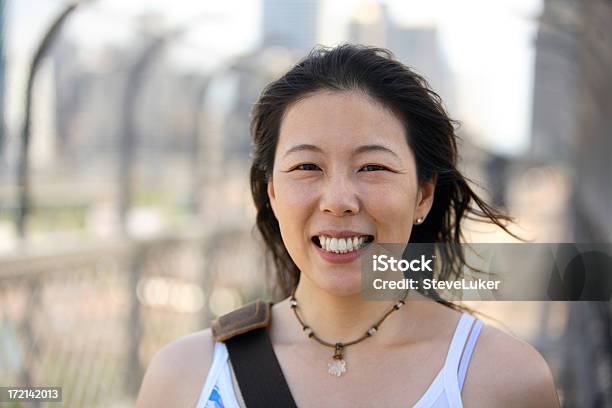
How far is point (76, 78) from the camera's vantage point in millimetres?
4941

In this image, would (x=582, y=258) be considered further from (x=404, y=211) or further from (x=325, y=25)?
(x=325, y=25)

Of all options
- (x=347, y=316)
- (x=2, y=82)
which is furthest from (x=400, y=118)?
(x=2, y=82)

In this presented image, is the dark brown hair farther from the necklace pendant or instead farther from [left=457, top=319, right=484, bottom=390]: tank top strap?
the necklace pendant

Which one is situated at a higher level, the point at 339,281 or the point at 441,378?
the point at 339,281

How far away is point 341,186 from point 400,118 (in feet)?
0.71

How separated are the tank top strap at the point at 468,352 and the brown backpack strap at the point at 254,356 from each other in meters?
0.32

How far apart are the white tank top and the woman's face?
0.22 metres

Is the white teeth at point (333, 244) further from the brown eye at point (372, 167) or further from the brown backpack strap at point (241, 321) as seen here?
the brown backpack strap at point (241, 321)

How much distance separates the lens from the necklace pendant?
1.63m

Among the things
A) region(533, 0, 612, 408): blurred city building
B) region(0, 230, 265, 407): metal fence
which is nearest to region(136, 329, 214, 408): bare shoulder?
region(0, 230, 265, 407): metal fence

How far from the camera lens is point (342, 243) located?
154 centimetres

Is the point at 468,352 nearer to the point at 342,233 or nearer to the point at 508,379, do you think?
the point at 508,379

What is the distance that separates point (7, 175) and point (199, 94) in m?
2.37

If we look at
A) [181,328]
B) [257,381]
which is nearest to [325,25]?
[181,328]
